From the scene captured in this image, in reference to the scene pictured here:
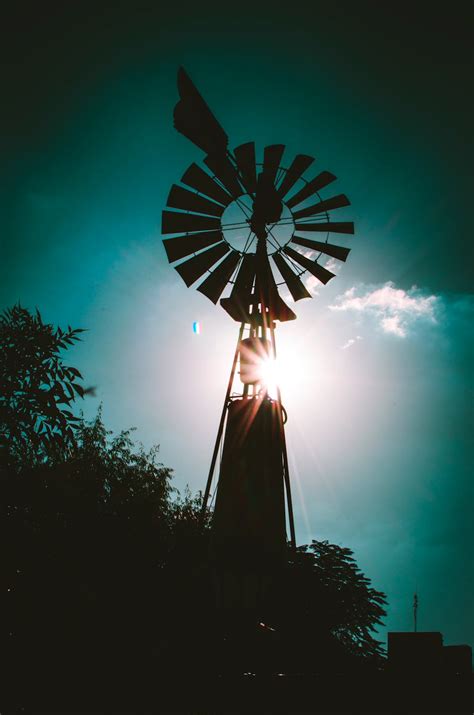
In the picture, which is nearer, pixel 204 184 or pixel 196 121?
pixel 196 121

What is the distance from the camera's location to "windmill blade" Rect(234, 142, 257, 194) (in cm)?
1038

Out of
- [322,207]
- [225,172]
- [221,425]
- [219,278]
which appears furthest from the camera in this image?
[322,207]

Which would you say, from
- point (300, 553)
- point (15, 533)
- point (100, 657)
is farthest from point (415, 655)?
point (300, 553)

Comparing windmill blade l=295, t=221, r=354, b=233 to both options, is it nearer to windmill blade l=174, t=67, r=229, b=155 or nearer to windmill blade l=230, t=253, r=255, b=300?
windmill blade l=230, t=253, r=255, b=300

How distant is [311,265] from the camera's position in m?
11.3

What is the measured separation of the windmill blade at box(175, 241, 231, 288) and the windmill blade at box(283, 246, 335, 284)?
1.54 metres

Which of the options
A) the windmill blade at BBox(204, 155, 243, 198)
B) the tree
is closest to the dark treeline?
the tree

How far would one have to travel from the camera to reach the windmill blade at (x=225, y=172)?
10273mm

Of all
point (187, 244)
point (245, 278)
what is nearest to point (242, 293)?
point (245, 278)

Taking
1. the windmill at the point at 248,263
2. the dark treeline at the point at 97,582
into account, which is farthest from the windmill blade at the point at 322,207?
the dark treeline at the point at 97,582

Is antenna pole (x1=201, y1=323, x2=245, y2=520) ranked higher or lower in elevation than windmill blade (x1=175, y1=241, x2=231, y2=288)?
lower

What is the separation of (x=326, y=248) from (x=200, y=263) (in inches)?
123

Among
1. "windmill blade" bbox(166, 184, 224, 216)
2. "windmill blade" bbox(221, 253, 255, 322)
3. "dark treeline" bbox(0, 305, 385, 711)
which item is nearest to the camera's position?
"dark treeline" bbox(0, 305, 385, 711)

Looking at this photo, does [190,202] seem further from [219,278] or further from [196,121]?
[219,278]
